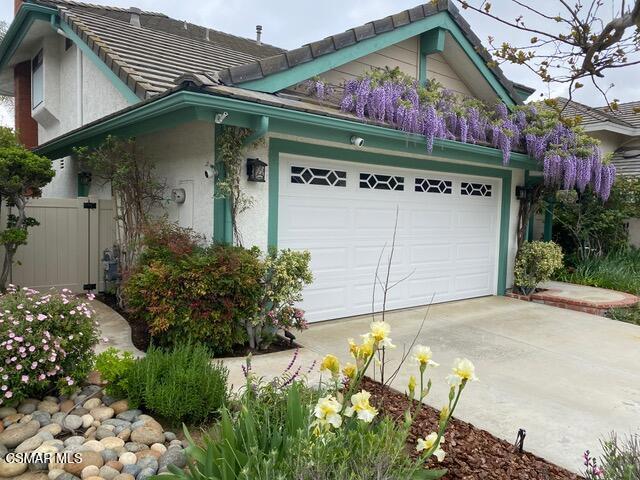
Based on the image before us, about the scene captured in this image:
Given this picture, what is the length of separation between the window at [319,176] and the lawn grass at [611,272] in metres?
7.01

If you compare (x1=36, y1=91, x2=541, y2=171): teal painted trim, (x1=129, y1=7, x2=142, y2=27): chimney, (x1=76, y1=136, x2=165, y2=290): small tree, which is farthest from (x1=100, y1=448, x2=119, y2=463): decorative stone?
(x1=129, y1=7, x2=142, y2=27): chimney

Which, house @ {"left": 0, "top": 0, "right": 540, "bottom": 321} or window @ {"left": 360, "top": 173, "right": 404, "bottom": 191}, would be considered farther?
window @ {"left": 360, "top": 173, "right": 404, "bottom": 191}

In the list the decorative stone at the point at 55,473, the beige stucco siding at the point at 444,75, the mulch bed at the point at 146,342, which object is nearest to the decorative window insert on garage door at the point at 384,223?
the mulch bed at the point at 146,342

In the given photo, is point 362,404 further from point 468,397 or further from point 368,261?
point 368,261

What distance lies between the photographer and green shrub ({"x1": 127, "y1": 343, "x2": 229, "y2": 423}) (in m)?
3.42

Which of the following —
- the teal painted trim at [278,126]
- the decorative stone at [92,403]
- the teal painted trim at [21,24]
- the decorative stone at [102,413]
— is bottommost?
the decorative stone at [102,413]

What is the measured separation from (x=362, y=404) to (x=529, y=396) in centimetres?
295

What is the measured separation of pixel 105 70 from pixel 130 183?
2.41 meters

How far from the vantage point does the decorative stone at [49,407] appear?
3.60 m

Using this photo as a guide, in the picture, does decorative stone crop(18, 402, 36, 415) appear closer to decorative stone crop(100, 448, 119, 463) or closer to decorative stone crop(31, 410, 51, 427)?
decorative stone crop(31, 410, 51, 427)

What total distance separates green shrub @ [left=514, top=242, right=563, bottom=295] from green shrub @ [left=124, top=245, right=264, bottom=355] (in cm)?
629

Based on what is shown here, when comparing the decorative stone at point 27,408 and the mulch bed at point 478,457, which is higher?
the decorative stone at point 27,408

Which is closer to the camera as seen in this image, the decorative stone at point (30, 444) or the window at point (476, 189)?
the decorative stone at point (30, 444)

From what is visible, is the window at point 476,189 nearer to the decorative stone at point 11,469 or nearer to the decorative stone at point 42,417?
the decorative stone at point 42,417
